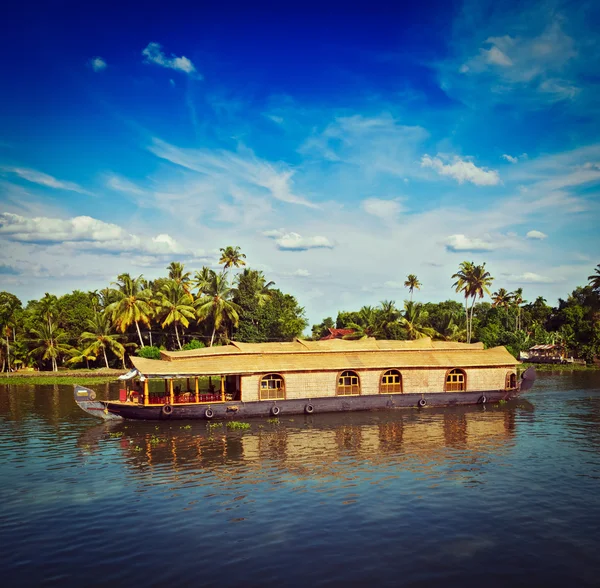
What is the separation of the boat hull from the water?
142 centimetres

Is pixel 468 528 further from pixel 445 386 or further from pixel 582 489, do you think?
pixel 445 386

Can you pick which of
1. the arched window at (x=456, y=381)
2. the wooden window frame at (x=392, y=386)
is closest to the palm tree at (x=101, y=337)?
the wooden window frame at (x=392, y=386)

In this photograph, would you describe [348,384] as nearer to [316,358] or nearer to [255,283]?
[316,358]

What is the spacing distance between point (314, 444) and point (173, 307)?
36040 mm

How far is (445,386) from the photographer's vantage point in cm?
3183

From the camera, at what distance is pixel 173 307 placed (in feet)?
182

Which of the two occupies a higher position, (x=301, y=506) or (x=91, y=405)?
(x=91, y=405)

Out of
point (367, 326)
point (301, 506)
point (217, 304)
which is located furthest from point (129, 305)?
point (301, 506)

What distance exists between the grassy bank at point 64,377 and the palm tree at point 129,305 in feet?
15.4

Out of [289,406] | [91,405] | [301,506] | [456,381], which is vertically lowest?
[301,506]

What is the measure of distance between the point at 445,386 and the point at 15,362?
48031 millimetres

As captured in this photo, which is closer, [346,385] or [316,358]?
[316,358]

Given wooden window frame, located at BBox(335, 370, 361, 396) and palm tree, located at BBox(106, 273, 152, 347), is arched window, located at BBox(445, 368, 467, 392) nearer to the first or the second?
wooden window frame, located at BBox(335, 370, 361, 396)

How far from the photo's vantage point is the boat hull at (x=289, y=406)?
27047 millimetres
